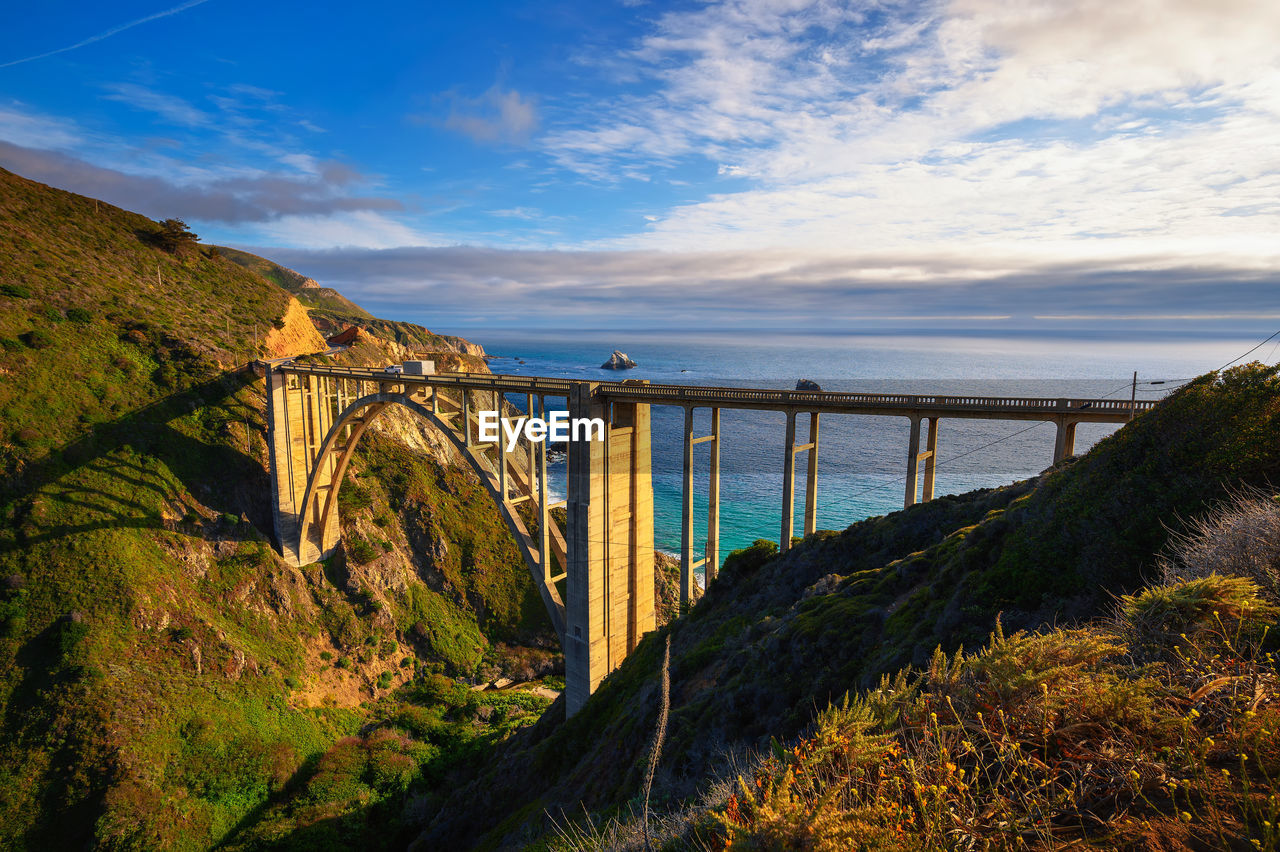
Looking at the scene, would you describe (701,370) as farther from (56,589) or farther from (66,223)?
(56,589)

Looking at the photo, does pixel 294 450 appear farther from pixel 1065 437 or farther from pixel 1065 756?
pixel 1065 756

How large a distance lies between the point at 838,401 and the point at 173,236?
220 feet

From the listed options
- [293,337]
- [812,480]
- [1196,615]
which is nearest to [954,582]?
[1196,615]

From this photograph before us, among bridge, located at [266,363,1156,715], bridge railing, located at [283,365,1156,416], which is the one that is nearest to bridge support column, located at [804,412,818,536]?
bridge, located at [266,363,1156,715]

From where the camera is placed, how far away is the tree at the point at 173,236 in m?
55.4

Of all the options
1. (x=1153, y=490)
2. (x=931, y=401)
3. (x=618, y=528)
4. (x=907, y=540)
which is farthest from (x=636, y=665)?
(x=1153, y=490)

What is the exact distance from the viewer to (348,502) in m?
43.1

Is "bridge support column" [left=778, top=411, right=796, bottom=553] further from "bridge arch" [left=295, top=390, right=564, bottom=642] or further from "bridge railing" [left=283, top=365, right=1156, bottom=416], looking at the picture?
"bridge arch" [left=295, top=390, right=564, bottom=642]

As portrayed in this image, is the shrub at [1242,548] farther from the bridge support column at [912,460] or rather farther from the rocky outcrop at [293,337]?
the rocky outcrop at [293,337]

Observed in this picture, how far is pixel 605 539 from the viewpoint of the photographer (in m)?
25.4

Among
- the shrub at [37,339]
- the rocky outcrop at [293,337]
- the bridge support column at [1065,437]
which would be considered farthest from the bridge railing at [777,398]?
the rocky outcrop at [293,337]

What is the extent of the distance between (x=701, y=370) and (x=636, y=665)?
160 metres

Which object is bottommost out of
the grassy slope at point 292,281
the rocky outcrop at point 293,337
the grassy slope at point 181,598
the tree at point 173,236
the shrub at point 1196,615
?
the grassy slope at point 181,598

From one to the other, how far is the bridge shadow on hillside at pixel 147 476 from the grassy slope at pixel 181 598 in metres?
0.12
